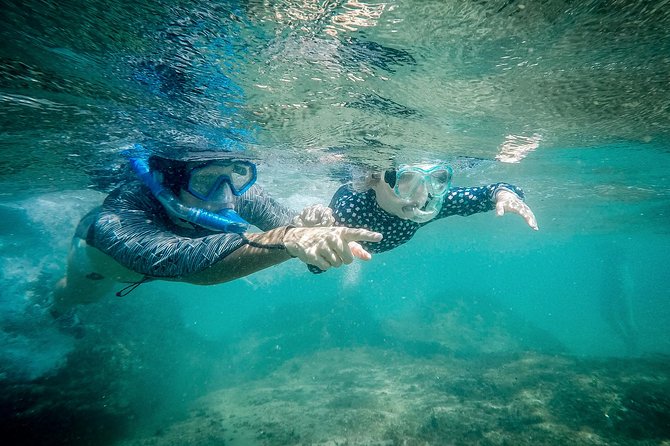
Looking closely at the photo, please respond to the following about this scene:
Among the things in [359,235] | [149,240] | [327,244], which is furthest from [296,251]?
[149,240]

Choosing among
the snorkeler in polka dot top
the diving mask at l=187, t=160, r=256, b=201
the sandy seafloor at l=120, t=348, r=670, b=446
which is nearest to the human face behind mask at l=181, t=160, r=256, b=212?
the diving mask at l=187, t=160, r=256, b=201

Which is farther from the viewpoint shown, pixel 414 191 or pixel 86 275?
pixel 86 275

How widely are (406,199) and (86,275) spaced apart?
352 inches

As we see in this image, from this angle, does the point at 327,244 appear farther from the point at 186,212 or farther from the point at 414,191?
the point at 414,191

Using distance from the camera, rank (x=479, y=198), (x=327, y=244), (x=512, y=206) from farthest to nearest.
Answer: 1. (x=479, y=198)
2. (x=512, y=206)
3. (x=327, y=244)

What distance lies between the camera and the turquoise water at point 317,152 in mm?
3992

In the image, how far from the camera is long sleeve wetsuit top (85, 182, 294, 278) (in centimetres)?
254

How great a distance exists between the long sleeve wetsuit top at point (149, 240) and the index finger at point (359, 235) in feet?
2.71

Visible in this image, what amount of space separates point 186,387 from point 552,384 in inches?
782

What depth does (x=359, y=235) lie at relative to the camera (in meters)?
2.19

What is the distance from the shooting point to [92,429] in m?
11.8

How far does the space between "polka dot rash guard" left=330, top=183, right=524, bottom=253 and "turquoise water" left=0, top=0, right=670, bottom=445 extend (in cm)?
187

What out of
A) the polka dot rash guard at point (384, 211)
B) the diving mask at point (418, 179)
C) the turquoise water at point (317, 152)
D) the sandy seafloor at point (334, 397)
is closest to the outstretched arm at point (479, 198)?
the polka dot rash guard at point (384, 211)

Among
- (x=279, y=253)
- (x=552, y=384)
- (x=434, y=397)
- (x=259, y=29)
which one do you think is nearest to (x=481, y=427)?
(x=434, y=397)
